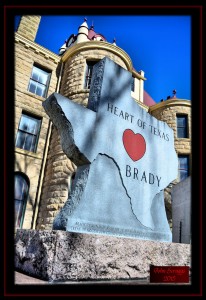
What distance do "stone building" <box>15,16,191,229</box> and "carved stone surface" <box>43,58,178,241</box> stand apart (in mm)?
5600

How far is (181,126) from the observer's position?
1395 centimetres

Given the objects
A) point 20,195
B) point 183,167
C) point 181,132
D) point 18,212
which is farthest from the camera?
point 181,132

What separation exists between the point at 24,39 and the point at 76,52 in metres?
2.47

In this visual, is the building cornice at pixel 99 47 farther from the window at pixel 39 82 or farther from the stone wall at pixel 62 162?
the window at pixel 39 82

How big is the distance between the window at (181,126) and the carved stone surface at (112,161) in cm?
1042

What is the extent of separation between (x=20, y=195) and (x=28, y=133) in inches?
107

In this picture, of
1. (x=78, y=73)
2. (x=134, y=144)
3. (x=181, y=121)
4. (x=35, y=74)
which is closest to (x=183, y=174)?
(x=181, y=121)

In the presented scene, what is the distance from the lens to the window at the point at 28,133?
33.3 ft

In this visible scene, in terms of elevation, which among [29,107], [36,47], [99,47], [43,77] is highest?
[99,47]

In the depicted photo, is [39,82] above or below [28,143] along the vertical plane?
above

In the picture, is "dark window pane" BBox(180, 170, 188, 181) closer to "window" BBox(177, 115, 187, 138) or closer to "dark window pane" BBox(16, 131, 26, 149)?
"window" BBox(177, 115, 187, 138)

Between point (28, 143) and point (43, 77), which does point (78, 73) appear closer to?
point (43, 77)
